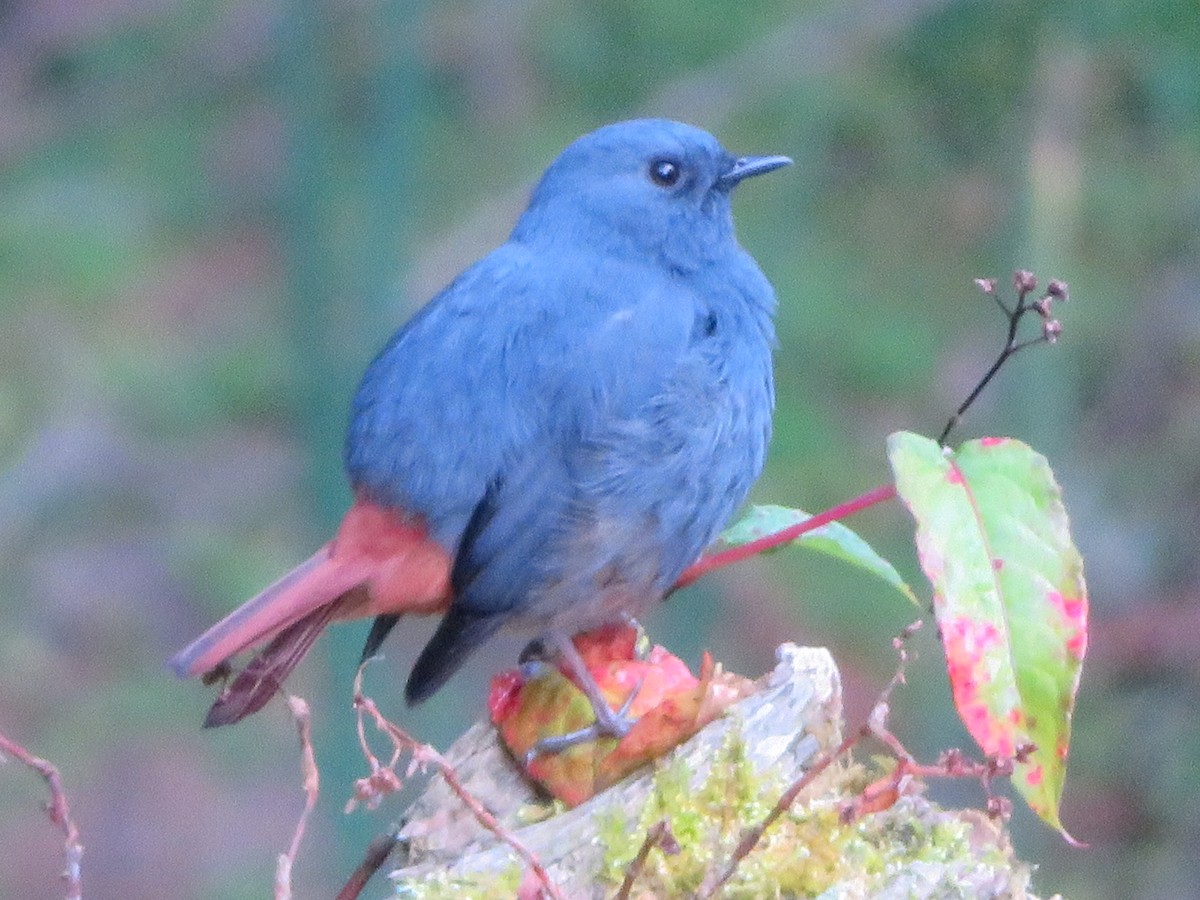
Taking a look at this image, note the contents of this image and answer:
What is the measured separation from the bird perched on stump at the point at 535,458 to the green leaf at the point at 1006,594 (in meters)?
0.83

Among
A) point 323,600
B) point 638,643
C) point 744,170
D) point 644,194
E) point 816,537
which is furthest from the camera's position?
point 744,170

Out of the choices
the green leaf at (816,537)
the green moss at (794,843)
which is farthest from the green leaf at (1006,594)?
the green leaf at (816,537)

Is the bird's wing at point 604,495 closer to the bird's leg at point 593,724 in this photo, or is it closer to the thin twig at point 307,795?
the bird's leg at point 593,724

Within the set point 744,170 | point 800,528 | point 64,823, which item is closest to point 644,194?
point 744,170

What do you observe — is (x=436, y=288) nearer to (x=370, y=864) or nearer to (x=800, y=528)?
(x=800, y=528)

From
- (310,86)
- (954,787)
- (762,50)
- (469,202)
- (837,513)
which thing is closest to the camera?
(837,513)

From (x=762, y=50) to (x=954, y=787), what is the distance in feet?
7.25

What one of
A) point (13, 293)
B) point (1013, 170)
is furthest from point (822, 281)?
point (13, 293)

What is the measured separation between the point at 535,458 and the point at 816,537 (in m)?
0.56

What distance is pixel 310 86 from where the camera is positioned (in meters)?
4.64

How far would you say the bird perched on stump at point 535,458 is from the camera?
2.85m

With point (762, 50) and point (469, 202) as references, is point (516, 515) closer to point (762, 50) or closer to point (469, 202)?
point (762, 50)

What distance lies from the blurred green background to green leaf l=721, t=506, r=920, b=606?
6.45ft

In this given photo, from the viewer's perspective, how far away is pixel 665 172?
11.2 feet
